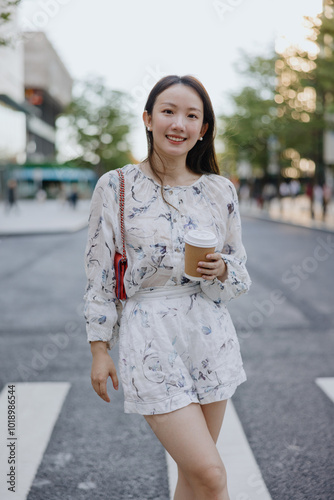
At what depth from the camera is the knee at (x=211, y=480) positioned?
2016 mm

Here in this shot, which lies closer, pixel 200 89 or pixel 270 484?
pixel 200 89

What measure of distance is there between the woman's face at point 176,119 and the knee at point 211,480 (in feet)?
3.98

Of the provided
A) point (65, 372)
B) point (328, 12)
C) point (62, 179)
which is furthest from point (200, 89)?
point (62, 179)

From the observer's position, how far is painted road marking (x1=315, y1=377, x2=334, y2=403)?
4.63 m

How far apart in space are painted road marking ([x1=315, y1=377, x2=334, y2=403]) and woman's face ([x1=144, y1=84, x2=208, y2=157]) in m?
2.95

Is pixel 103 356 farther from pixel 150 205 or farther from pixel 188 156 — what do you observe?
pixel 188 156

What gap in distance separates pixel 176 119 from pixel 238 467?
2.11 m

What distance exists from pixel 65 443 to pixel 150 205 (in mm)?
2104

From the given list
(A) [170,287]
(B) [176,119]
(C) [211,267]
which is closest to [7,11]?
(B) [176,119]

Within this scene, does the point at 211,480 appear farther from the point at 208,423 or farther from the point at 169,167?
the point at 169,167

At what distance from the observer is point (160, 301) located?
7.38 ft

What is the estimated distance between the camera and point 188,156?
99.3 inches

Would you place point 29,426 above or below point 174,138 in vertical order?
below

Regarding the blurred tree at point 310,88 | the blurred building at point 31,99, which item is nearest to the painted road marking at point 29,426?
the blurred tree at point 310,88
